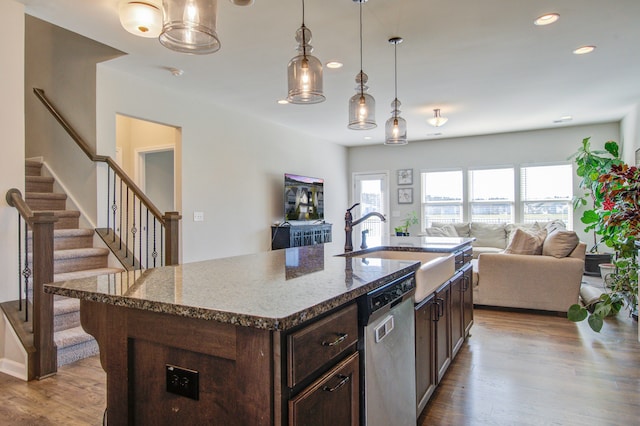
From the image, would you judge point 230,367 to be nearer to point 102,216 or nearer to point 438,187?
point 102,216

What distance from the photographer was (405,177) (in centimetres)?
877

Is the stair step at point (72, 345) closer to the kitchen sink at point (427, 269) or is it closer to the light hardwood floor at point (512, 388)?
the light hardwood floor at point (512, 388)

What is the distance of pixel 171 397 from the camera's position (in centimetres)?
111

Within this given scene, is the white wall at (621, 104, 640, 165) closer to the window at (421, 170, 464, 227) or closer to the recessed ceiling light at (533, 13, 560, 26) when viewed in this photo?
the window at (421, 170, 464, 227)

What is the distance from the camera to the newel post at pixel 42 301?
270 centimetres

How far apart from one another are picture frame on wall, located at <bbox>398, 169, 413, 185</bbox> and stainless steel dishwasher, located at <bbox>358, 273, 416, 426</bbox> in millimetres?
7159

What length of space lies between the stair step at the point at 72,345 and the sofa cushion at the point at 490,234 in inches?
258

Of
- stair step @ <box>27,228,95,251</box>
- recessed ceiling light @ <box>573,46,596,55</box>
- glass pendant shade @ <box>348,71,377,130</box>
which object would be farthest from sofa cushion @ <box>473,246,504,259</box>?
stair step @ <box>27,228,95,251</box>

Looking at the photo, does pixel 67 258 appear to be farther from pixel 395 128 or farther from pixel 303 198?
pixel 303 198

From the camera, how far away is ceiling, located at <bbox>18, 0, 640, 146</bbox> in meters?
2.92

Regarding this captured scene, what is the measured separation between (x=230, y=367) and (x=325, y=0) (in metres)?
2.58

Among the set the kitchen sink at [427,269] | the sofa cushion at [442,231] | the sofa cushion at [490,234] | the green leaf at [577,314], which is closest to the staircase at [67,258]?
the kitchen sink at [427,269]

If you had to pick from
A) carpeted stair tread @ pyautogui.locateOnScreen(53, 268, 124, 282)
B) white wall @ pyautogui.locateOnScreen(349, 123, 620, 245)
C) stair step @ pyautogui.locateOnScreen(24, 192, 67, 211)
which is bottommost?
carpeted stair tread @ pyautogui.locateOnScreen(53, 268, 124, 282)

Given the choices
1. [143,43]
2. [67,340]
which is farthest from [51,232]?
[143,43]
